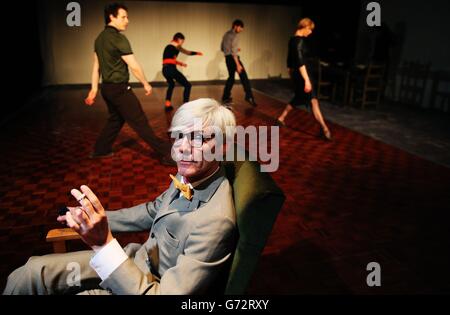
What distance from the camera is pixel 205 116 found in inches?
49.3

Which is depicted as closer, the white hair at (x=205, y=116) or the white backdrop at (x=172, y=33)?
the white hair at (x=205, y=116)

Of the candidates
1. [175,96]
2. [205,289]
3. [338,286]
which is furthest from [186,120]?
[175,96]

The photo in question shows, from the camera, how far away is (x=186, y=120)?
1.25 m

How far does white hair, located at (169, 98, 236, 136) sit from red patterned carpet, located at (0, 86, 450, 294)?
1.22 m

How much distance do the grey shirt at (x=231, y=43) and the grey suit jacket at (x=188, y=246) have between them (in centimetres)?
609

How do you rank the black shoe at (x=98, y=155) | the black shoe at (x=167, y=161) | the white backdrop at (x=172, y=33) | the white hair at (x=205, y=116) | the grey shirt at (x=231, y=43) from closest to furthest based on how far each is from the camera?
the white hair at (x=205, y=116)
the black shoe at (x=167, y=161)
the black shoe at (x=98, y=155)
the grey shirt at (x=231, y=43)
the white backdrop at (x=172, y=33)

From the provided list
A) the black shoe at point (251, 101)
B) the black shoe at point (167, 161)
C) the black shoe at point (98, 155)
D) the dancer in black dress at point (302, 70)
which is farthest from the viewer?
the black shoe at point (251, 101)

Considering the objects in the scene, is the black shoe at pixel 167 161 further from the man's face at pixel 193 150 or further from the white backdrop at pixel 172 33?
the white backdrop at pixel 172 33

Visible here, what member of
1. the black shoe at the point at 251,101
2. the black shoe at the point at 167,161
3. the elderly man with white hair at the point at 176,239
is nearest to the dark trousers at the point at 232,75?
the black shoe at the point at 251,101

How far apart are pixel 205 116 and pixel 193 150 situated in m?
0.13

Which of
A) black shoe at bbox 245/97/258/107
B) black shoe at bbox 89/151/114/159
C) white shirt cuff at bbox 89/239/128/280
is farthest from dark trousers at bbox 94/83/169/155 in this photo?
black shoe at bbox 245/97/258/107

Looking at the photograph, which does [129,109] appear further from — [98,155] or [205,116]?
[205,116]

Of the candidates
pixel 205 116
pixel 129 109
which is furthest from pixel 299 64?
pixel 205 116

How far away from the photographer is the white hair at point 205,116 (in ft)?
4.10
